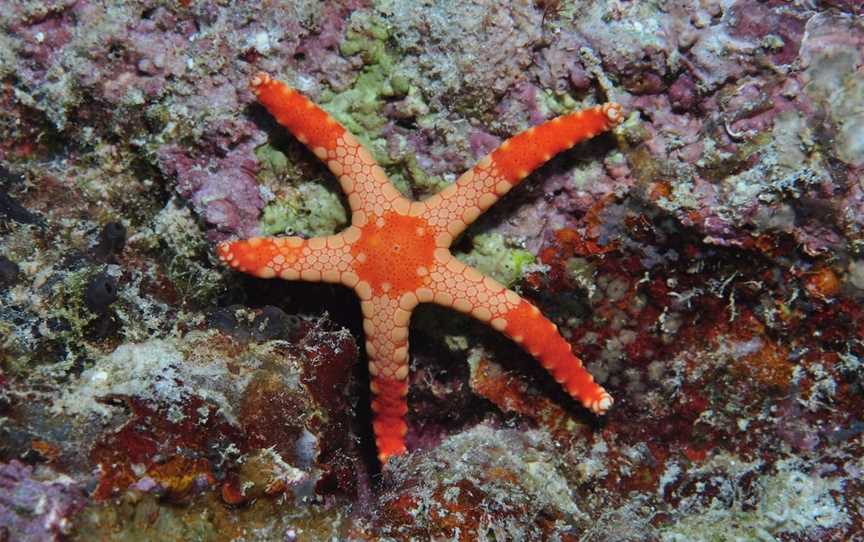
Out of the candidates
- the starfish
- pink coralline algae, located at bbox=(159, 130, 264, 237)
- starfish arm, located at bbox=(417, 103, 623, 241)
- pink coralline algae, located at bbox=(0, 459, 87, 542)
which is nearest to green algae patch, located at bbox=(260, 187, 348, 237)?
pink coralline algae, located at bbox=(159, 130, 264, 237)

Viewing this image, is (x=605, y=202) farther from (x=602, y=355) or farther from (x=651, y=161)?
(x=602, y=355)

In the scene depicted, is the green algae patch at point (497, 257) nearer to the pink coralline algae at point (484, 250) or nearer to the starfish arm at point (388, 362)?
the pink coralline algae at point (484, 250)

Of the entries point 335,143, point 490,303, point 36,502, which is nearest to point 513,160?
point 490,303

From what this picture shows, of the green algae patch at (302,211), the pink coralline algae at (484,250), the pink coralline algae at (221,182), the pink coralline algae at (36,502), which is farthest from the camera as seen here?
the green algae patch at (302,211)

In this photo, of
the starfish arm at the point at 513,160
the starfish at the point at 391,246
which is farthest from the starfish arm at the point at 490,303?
the starfish arm at the point at 513,160

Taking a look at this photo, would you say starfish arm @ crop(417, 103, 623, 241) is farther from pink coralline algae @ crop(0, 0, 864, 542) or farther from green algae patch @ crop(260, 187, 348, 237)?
green algae patch @ crop(260, 187, 348, 237)

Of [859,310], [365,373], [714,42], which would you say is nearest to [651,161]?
[714,42]
